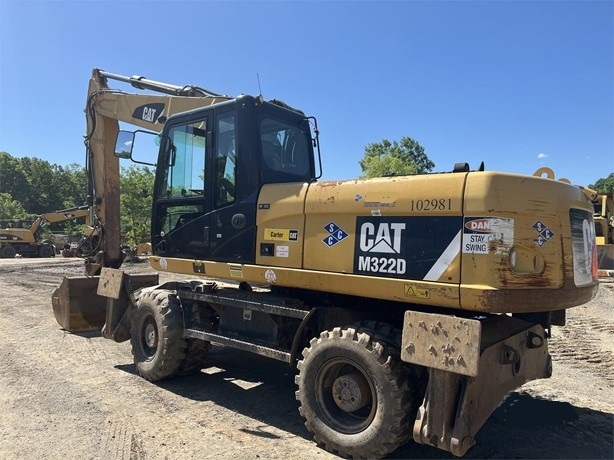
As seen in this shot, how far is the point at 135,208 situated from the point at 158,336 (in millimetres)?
32332

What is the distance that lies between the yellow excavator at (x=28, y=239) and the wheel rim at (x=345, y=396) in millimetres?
31272

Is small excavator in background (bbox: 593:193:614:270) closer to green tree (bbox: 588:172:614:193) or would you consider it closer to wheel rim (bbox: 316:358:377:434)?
wheel rim (bbox: 316:358:377:434)

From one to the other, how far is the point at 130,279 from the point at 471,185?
5111 millimetres

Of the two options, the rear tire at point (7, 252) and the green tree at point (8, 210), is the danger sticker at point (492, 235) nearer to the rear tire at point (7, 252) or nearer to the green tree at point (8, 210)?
the rear tire at point (7, 252)

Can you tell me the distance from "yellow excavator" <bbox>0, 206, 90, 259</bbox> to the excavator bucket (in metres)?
26.3

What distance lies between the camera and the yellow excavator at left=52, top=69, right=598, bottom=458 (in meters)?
3.43

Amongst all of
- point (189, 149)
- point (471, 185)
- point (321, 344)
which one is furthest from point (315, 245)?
point (189, 149)

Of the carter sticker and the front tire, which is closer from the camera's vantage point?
the front tire

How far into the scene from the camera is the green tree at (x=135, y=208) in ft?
117

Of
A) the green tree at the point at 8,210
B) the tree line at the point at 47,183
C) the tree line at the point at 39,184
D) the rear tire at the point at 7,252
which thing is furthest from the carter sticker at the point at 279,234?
the tree line at the point at 39,184

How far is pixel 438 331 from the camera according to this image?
3.46 m

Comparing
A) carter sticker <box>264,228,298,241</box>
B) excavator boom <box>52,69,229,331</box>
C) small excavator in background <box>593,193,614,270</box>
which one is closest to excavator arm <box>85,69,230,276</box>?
excavator boom <box>52,69,229,331</box>

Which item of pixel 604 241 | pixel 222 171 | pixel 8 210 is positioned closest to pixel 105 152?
pixel 222 171

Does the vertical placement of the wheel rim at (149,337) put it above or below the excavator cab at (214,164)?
below
